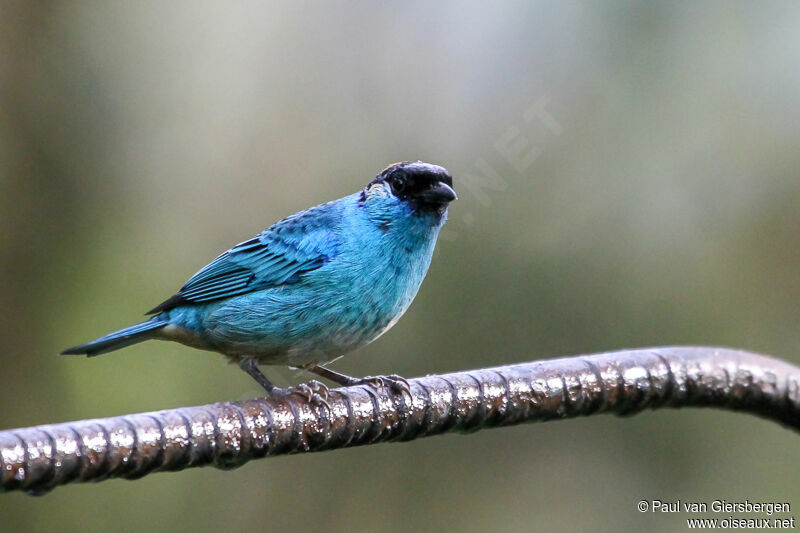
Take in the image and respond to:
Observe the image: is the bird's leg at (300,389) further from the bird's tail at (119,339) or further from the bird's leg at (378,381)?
the bird's tail at (119,339)

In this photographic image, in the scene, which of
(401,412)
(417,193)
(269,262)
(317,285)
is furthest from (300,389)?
(417,193)

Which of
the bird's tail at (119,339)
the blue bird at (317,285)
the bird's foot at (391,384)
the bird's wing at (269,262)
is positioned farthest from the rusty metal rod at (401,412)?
the bird's tail at (119,339)

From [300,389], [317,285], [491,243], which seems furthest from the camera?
[491,243]

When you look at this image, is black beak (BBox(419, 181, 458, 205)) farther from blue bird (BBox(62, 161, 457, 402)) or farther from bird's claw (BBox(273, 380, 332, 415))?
bird's claw (BBox(273, 380, 332, 415))

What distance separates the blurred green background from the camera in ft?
18.3

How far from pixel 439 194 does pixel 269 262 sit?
754 millimetres

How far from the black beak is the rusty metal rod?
108 centimetres

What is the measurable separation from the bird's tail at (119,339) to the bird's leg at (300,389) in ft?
1.27

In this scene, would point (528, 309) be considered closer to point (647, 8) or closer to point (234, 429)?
point (647, 8)

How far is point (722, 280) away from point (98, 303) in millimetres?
3849

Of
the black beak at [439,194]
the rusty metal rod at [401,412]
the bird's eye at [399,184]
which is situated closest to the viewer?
the rusty metal rod at [401,412]

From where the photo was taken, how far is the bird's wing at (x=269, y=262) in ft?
12.4

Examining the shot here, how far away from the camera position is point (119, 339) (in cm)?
374

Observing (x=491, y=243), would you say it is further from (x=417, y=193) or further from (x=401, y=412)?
(x=401, y=412)
